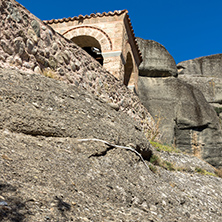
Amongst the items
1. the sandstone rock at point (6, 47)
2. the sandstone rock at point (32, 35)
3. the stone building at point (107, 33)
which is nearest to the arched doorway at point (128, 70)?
the stone building at point (107, 33)

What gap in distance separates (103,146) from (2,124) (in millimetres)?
1647

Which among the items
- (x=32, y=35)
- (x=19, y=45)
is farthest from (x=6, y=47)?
(x=32, y=35)

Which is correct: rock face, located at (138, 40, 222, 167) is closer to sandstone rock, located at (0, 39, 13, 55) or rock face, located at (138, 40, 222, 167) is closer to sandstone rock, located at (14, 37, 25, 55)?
sandstone rock, located at (14, 37, 25, 55)

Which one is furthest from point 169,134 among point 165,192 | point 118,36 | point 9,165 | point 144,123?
point 9,165

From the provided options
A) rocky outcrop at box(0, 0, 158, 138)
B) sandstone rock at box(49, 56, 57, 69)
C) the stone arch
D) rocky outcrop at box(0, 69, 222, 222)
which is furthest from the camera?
the stone arch

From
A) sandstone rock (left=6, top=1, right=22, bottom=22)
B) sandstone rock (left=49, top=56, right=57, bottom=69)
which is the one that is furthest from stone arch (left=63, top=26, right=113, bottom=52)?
sandstone rock (left=6, top=1, right=22, bottom=22)

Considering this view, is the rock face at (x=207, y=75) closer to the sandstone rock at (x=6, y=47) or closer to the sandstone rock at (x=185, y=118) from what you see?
the sandstone rock at (x=185, y=118)

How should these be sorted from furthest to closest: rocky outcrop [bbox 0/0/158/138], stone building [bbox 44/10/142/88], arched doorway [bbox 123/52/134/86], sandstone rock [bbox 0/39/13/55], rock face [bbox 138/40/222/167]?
rock face [bbox 138/40/222/167], arched doorway [bbox 123/52/134/86], stone building [bbox 44/10/142/88], rocky outcrop [bbox 0/0/158/138], sandstone rock [bbox 0/39/13/55]

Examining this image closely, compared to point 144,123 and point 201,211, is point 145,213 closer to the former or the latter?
point 201,211

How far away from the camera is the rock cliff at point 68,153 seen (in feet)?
8.65

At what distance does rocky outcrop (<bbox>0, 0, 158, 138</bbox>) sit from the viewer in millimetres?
4520

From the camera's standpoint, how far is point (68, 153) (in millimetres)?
3637

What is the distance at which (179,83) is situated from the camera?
15250 millimetres

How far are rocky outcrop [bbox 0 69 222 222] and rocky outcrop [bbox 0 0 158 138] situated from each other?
0.41 m
